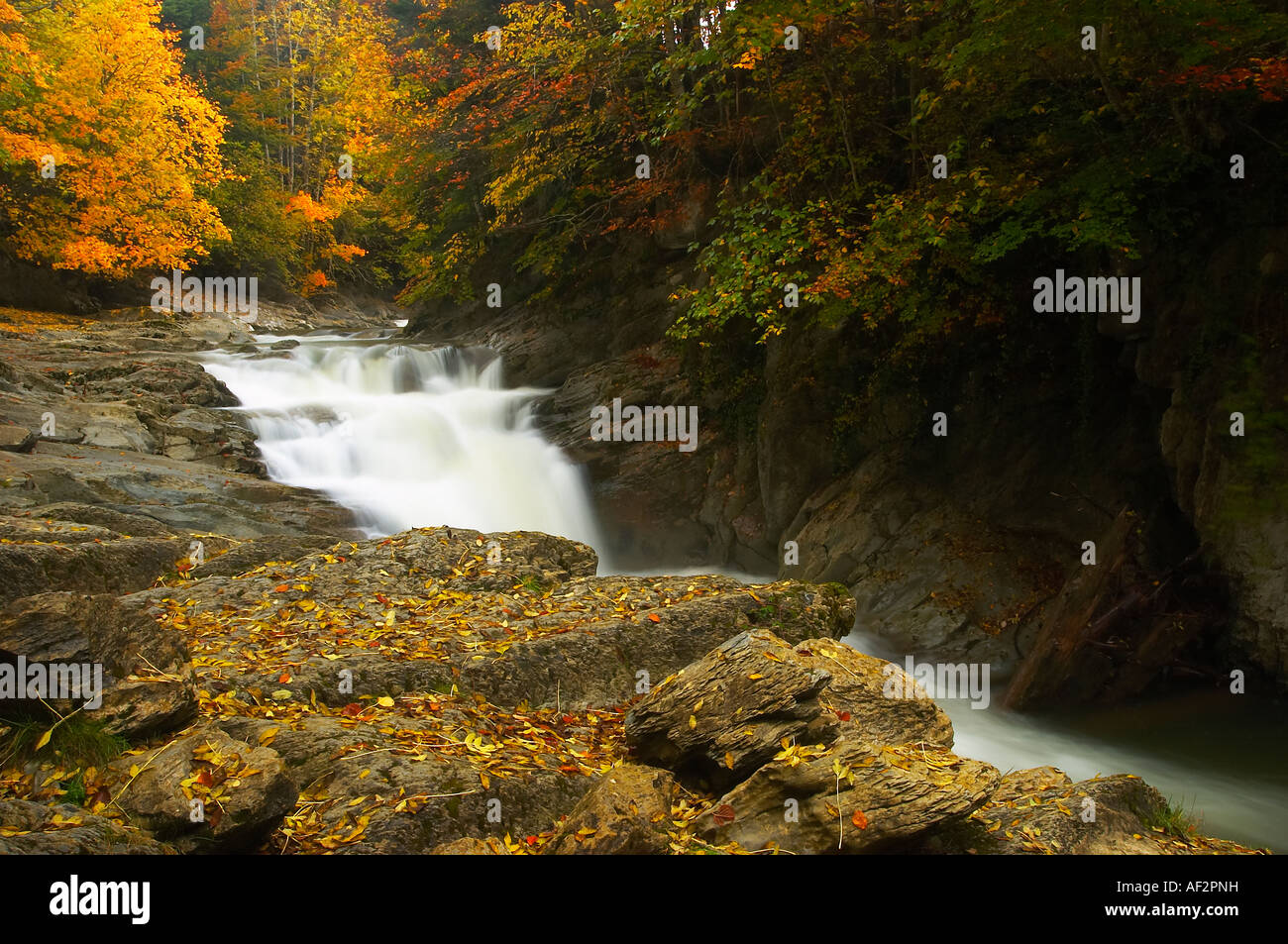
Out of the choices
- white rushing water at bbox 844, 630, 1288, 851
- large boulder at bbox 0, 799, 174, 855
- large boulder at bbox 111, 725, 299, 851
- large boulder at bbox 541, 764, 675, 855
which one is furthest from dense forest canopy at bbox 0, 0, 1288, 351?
large boulder at bbox 0, 799, 174, 855

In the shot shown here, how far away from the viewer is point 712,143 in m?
14.3

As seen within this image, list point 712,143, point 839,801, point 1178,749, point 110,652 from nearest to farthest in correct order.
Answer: point 839,801 < point 110,652 < point 1178,749 < point 712,143

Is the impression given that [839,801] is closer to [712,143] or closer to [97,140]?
[712,143]

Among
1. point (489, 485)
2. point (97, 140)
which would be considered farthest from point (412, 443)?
point (97, 140)

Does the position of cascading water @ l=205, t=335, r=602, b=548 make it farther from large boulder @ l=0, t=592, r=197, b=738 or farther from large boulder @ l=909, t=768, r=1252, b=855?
large boulder @ l=909, t=768, r=1252, b=855

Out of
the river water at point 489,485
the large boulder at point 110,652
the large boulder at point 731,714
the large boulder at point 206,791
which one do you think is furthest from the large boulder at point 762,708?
the river water at point 489,485

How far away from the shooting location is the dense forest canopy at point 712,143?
833cm

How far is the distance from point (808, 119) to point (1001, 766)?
8.30 metres

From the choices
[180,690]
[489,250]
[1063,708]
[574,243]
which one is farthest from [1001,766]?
[489,250]

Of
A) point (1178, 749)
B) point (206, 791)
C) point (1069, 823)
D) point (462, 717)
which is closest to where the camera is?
point (206, 791)

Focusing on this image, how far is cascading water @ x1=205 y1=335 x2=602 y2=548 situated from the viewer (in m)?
13.9

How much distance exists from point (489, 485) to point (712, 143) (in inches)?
274

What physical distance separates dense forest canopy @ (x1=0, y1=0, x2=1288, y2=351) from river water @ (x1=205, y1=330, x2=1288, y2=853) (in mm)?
2886

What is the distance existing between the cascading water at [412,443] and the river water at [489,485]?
0.10ft
